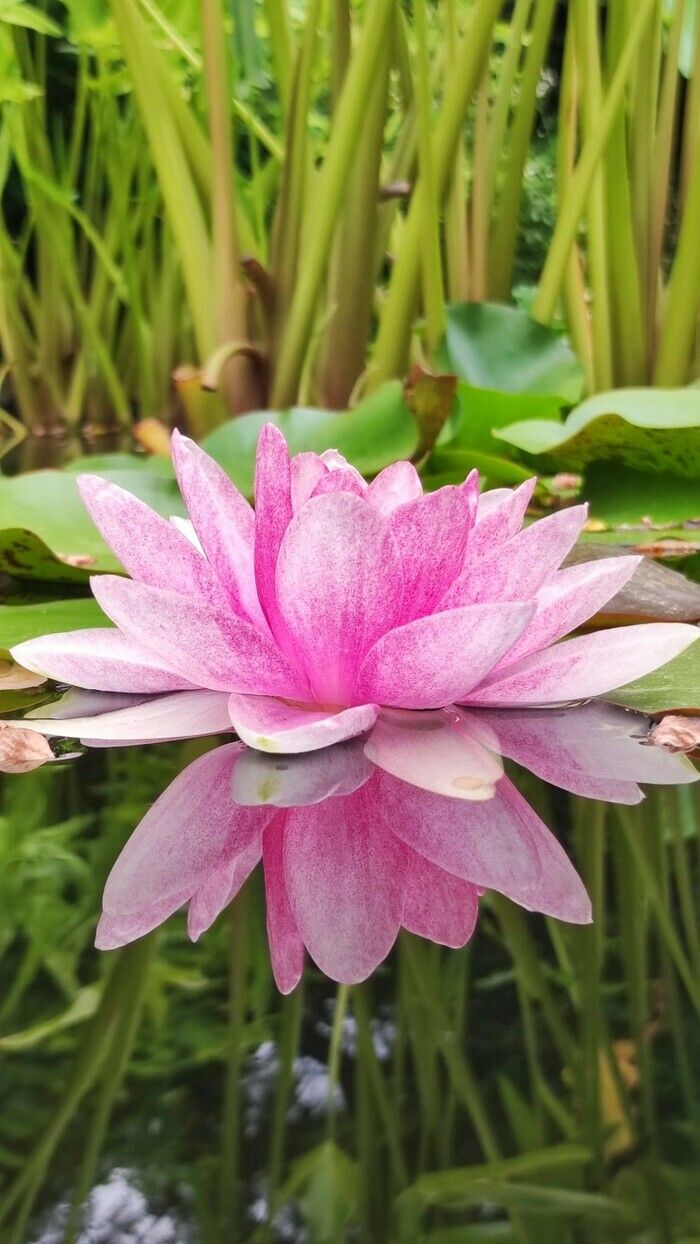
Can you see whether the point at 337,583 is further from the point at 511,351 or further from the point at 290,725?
the point at 511,351

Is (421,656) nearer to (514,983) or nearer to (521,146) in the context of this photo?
(514,983)

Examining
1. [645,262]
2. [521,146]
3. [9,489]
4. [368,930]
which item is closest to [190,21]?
[521,146]

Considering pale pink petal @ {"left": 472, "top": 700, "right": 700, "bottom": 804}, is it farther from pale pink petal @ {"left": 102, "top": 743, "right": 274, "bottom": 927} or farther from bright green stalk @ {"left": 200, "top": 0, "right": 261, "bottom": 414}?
bright green stalk @ {"left": 200, "top": 0, "right": 261, "bottom": 414}

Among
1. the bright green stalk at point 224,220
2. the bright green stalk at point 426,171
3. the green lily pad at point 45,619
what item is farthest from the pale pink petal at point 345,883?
the bright green stalk at point 224,220

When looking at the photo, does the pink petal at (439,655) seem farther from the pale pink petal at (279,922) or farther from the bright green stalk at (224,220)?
the bright green stalk at (224,220)

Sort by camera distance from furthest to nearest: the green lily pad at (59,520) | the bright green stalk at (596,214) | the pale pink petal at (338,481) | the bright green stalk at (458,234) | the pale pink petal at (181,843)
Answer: the bright green stalk at (458,234) < the bright green stalk at (596,214) < the green lily pad at (59,520) < the pale pink petal at (338,481) < the pale pink petal at (181,843)

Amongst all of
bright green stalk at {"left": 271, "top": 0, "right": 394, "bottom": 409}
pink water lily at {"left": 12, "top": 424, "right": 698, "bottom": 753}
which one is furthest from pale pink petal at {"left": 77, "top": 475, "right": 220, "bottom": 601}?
bright green stalk at {"left": 271, "top": 0, "right": 394, "bottom": 409}

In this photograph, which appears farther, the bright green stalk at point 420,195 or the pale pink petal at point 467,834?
the bright green stalk at point 420,195
